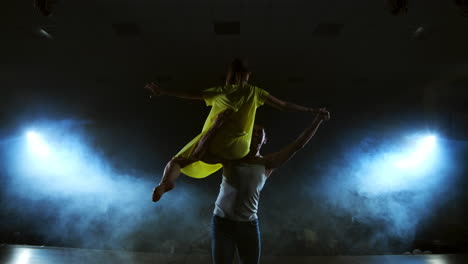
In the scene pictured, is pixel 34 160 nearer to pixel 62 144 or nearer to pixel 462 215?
pixel 62 144

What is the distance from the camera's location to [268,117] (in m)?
5.02

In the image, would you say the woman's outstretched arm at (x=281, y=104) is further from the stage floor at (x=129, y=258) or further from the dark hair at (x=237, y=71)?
the stage floor at (x=129, y=258)

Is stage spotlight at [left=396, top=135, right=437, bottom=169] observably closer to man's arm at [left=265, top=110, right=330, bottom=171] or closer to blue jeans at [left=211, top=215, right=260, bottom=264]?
man's arm at [left=265, top=110, right=330, bottom=171]

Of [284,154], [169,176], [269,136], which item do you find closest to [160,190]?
[169,176]

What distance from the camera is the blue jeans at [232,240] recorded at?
4.68ft

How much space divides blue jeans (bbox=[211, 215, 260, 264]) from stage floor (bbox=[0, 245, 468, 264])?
254 centimetres

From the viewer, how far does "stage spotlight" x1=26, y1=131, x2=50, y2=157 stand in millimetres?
5051

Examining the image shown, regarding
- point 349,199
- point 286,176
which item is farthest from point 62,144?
point 349,199

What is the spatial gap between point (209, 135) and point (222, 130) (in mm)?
106

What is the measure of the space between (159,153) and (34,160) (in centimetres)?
214

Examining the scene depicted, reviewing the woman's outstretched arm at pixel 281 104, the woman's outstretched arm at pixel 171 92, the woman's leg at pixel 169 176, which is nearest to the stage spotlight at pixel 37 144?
the woman's outstretched arm at pixel 171 92

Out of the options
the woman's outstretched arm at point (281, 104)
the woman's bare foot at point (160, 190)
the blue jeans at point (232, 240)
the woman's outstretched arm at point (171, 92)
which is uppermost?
the woman's outstretched arm at point (171, 92)

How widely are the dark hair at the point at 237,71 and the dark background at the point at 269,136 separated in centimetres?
241

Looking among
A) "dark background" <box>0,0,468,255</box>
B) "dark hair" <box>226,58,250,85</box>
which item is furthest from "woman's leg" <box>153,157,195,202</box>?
"dark background" <box>0,0,468,255</box>
